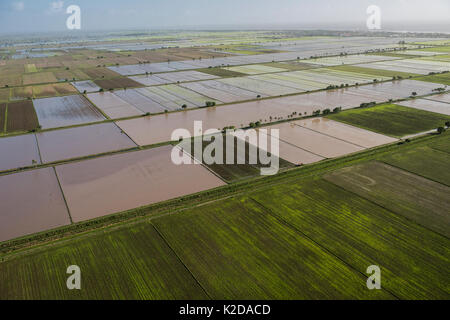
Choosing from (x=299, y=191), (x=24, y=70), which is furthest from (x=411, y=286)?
(x=24, y=70)

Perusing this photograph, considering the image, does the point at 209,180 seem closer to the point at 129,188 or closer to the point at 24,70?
the point at 129,188

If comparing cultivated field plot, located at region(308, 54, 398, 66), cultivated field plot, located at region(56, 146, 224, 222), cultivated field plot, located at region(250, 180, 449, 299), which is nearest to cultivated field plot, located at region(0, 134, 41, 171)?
cultivated field plot, located at region(56, 146, 224, 222)

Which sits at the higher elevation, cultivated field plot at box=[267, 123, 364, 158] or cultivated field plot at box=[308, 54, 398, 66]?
cultivated field plot at box=[308, 54, 398, 66]

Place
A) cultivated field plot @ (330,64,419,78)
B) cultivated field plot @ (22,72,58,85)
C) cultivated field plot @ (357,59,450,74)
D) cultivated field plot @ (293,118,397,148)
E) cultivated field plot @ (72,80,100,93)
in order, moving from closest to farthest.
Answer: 1. cultivated field plot @ (293,118,397,148)
2. cultivated field plot @ (72,80,100,93)
3. cultivated field plot @ (330,64,419,78)
4. cultivated field plot @ (22,72,58,85)
5. cultivated field plot @ (357,59,450,74)

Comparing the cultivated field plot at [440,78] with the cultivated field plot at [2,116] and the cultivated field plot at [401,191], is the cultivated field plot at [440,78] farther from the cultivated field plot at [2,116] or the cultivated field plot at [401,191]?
the cultivated field plot at [2,116]

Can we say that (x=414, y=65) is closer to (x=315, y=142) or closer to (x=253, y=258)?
(x=315, y=142)

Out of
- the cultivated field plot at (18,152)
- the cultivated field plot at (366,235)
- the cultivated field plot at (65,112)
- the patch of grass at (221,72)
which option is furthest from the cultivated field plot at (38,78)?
the cultivated field plot at (366,235)

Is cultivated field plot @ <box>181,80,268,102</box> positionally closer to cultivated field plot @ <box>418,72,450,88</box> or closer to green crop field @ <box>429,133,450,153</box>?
green crop field @ <box>429,133,450,153</box>
